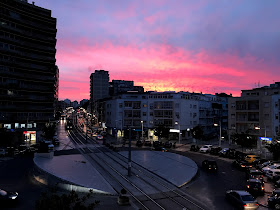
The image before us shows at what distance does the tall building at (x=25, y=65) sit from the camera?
69.4 metres

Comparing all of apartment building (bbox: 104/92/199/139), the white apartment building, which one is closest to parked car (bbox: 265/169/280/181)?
apartment building (bbox: 104/92/199/139)

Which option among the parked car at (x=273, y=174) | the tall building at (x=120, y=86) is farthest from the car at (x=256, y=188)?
the tall building at (x=120, y=86)

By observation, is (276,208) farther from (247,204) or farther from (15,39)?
(15,39)

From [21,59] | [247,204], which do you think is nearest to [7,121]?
[21,59]

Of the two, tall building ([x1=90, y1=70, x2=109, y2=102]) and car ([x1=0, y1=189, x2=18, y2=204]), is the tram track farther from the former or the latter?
tall building ([x1=90, y1=70, x2=109, y2=102])

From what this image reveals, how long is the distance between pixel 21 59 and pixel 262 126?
76611 mm

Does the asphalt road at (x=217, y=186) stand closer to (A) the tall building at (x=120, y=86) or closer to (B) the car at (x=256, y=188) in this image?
(B) the car at (x=256, y=188)

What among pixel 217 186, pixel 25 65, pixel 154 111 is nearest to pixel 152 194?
pixel 217 186

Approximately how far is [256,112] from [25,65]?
73353mm

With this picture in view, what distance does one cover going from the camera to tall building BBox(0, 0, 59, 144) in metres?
69.4

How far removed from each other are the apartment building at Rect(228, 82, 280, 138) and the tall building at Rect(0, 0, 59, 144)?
6151cm

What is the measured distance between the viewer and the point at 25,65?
246ft

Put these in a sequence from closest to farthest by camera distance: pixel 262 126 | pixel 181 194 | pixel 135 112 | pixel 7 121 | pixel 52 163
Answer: pixel 181 194 → pixel 52 163 → pixel 262 126 → pixel 7 121 → pixel 135 112

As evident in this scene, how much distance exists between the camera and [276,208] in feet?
65.7
